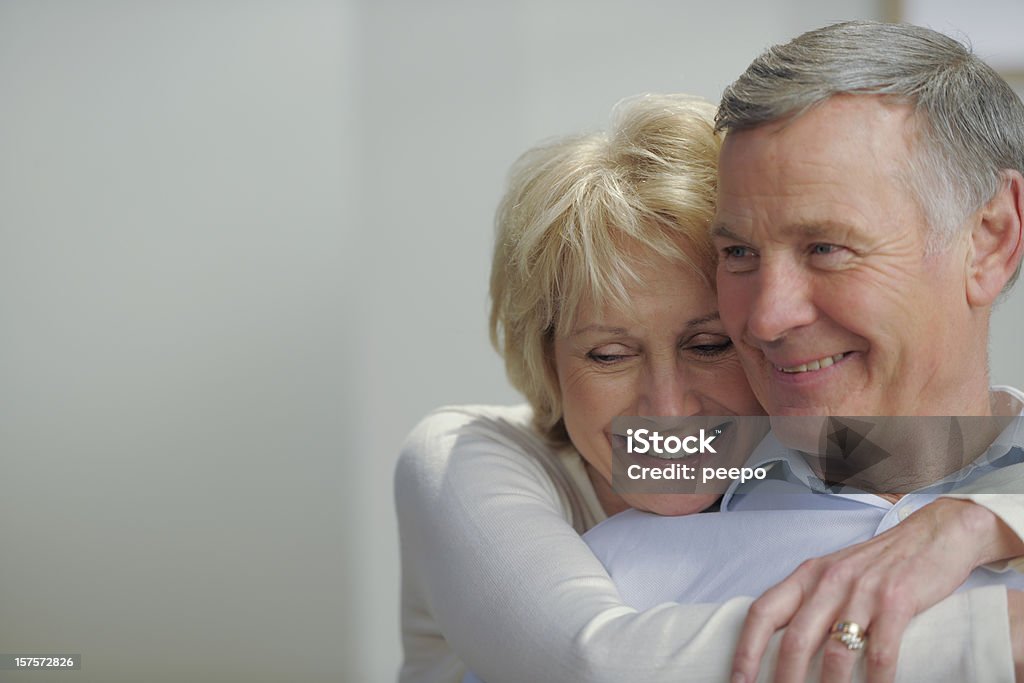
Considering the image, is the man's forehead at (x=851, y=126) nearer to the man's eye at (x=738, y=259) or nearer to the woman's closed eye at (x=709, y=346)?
the man's eye at (x=738, y=259)

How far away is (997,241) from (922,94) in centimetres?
16

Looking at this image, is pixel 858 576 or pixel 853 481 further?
pixel 853 481

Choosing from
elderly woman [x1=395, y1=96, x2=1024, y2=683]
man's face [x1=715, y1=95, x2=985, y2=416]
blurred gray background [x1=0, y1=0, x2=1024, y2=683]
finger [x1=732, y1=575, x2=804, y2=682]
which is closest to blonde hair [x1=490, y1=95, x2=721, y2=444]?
elderly woman [x1=395, y1=96, x2=1024, y2=683]

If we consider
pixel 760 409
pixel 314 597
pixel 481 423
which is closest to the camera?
pixel 760 409

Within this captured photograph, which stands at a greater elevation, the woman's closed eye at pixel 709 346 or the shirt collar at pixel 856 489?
the woman's closed eye at pixel 709 346

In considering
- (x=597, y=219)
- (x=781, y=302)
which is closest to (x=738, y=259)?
(x=781, y=302)

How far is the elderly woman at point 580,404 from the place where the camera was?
841mm

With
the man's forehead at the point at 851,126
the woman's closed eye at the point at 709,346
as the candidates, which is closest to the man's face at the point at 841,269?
the man's forehead at the point at 851,126

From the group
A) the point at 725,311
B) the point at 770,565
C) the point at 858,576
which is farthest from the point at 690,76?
the point at 858,576

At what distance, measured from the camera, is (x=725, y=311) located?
96cm

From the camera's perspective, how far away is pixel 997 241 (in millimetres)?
920

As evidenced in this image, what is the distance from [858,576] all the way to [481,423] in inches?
23.1

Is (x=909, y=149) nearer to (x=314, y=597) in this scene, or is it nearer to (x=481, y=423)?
(x=481, y=423)

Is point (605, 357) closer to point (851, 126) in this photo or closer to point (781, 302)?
point (781, 302)
